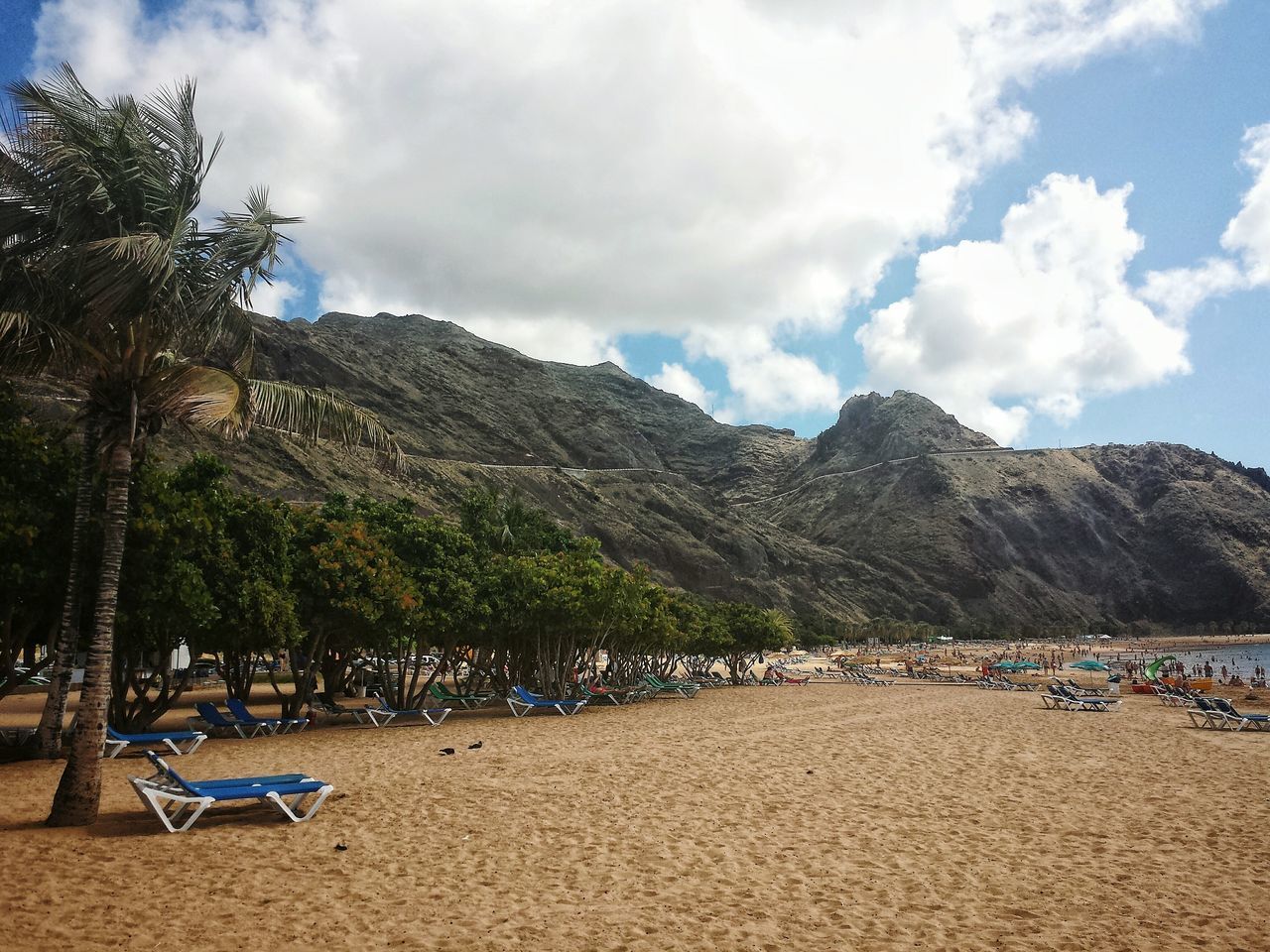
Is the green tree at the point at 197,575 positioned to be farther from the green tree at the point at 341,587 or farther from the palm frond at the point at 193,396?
the palm frond at the point at 193,396

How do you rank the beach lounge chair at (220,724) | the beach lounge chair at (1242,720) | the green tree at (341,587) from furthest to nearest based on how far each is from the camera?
the beach lounge chair at (1242,720), the green tree at (341,587), the beach lounge chair at (220,724)

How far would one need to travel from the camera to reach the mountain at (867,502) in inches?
4016

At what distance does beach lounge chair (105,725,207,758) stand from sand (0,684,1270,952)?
37cm

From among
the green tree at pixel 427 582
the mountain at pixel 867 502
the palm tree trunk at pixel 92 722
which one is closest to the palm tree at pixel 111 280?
the palm tree trunk at pixel 92 722

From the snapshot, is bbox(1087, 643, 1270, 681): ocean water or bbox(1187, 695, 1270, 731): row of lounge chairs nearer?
bbox(1187, 695, 1270, 731): row of lounge chairs

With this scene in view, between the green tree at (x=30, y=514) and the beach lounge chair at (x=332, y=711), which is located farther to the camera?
the beach lounge chair at (x=332, y=711)

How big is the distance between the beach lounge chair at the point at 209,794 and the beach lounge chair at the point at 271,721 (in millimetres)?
7592

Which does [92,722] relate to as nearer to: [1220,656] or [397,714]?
[397,714]

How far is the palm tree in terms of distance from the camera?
769 cm

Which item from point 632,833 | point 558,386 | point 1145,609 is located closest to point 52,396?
point 632,833

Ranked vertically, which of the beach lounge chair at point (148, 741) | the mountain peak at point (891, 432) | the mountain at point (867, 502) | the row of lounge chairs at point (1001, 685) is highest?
the mountain peak at point (891, 432)

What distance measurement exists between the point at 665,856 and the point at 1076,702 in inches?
911

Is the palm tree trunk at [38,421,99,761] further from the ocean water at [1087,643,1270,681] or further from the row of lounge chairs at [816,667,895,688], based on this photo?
the ocean water at [1087,643,1270,681]

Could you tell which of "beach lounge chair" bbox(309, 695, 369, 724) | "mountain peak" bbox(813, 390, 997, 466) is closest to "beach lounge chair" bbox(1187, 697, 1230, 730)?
"beach lounge chair" bbox(309, 695, 369, 724)
